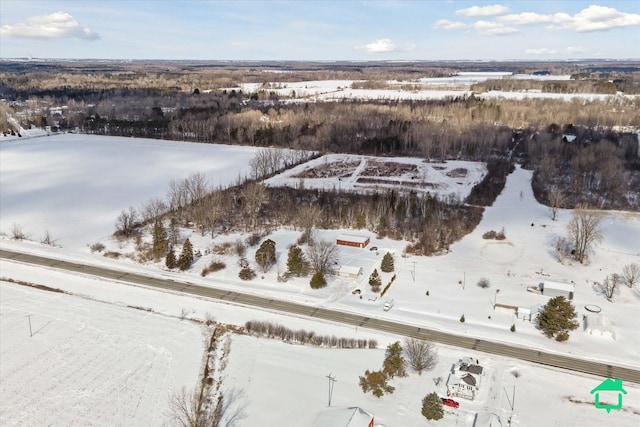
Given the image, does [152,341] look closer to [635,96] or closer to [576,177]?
[576,177]

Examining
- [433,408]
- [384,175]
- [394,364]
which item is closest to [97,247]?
[394,364]

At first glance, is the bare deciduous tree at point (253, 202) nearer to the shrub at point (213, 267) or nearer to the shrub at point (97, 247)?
the shrub at point (213, 267)

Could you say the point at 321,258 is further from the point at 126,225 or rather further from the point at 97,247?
the point at 97,247

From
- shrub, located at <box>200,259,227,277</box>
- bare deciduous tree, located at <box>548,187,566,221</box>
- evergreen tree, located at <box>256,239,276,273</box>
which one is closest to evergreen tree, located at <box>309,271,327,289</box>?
evergreen tree, located at <box>256,239,276,273</box>

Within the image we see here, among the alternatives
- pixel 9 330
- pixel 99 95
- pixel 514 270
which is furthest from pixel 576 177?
pixel 99 95

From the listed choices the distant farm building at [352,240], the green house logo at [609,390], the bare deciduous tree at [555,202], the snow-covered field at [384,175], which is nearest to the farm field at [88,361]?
the distant farm building at [352,240]

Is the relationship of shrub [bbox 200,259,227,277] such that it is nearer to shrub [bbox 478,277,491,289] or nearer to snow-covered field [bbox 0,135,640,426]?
snow-covered field [bbox 0,135,640,426]
